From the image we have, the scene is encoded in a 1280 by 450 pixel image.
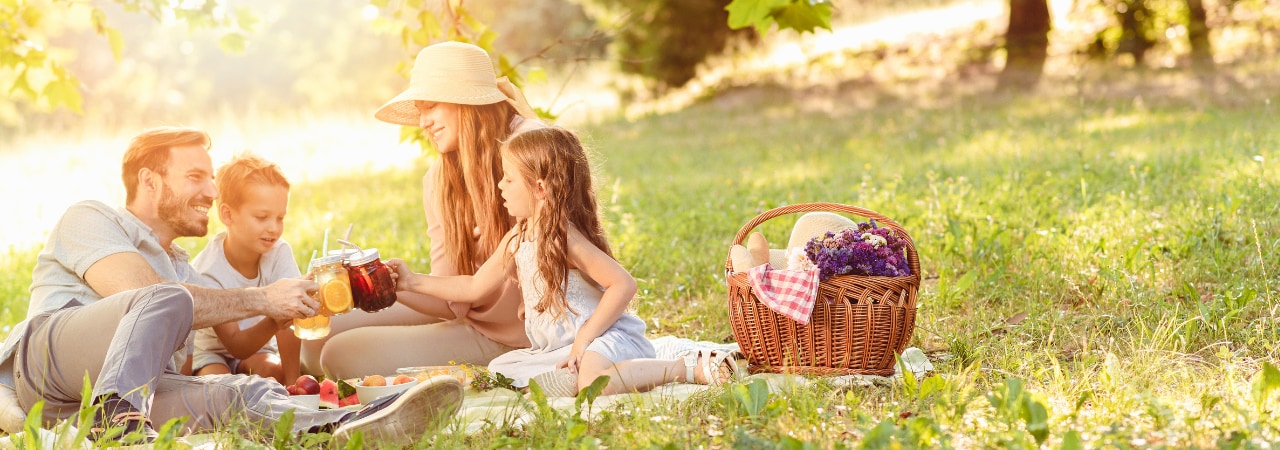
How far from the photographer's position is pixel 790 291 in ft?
12.5

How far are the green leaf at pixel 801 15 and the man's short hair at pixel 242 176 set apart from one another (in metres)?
2.00

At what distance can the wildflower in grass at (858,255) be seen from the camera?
385 cm

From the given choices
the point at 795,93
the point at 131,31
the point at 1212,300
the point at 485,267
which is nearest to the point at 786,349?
the point at 485,267

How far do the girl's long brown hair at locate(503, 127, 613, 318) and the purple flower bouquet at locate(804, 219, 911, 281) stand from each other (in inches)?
33.8

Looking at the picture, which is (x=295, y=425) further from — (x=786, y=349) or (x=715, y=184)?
(x=715, y=184)

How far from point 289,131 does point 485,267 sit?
12521 mm

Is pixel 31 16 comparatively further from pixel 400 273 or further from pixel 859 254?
pixel 859 254

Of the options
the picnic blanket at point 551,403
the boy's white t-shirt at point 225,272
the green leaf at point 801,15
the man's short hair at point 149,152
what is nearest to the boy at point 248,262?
the boy's white t-shirt at point 225,272

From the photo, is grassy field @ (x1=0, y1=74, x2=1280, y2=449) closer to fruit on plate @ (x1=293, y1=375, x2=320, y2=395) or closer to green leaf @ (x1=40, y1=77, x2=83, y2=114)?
fruit on plate @ (x1=293, y1=375, x2=320, y2=395)

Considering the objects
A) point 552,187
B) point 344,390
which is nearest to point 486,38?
point 552,187

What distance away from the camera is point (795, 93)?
54.7 feet

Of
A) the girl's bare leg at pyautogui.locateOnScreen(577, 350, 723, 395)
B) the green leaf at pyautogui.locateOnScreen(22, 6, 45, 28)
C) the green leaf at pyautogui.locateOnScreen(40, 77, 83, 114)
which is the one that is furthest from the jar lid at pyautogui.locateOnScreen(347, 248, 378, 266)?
the green leaf at pyautogui.locateOnScreen(22, 6, 45, 28)

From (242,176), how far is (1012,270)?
3337 mm

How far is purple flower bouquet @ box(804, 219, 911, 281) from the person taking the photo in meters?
3.85
